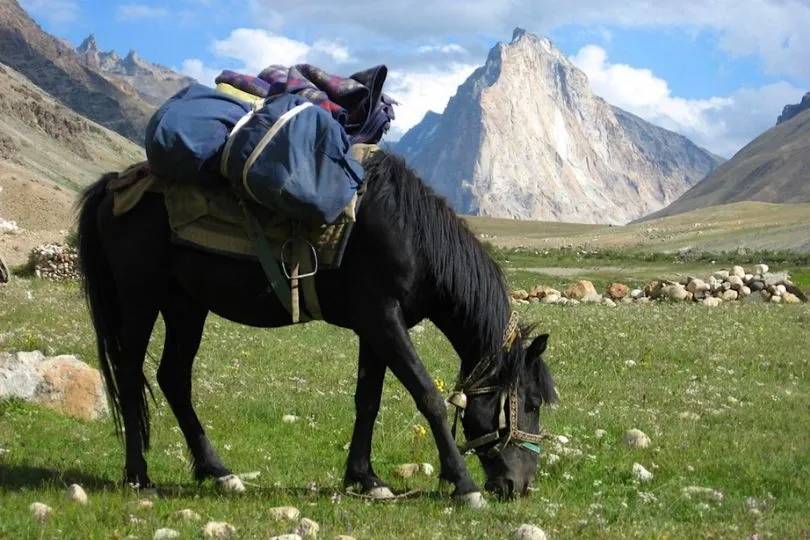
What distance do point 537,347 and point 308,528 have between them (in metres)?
2.37

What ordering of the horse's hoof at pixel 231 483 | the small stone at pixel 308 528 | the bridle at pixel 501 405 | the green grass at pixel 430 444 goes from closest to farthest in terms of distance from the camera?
the small stone at pixel 308 528 → the green grass at pixel 430 444 → the bridle at pixel 501 405 → the horse's hoof at pixel 231 483

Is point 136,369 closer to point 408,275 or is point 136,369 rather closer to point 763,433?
point 408,275

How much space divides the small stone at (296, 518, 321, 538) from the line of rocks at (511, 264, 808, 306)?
74.0 ft

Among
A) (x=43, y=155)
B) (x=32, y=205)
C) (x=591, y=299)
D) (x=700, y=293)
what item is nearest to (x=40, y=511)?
(x=591, y=299)

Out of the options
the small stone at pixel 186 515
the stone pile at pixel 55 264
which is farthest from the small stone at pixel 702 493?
the stone pile at pixel 55 264

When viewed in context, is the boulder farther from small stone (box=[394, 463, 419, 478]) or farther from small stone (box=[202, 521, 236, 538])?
small stone (box=[202, 521, 236, 538])

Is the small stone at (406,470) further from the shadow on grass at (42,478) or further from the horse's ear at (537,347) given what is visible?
the shadow on grass at (42,478)

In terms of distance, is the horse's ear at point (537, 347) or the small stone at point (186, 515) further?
the horse's ear at point (537, 347)

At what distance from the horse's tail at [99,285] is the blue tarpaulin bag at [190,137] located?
110cm

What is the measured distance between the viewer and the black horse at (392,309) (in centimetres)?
673

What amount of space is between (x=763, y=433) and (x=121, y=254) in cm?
681

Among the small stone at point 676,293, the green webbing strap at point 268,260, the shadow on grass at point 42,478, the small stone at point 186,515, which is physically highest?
the green webbing strap at point 268,260

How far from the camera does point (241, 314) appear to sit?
734 centimetres

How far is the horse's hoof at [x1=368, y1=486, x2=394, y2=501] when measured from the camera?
22.5ft
